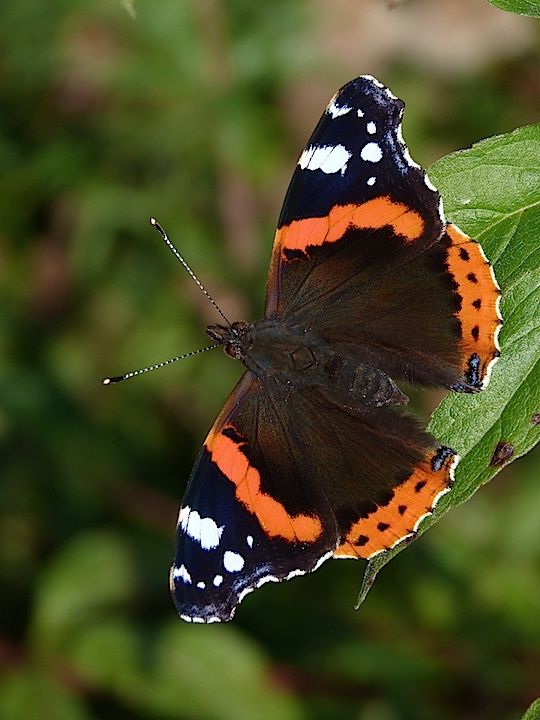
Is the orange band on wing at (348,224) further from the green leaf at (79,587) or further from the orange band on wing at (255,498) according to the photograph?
the green leaf at (79,587)

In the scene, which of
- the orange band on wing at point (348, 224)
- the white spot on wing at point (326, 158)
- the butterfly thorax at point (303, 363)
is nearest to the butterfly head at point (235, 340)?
the butterfly thorax at point (303, 363)

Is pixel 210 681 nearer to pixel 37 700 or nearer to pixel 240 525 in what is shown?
pixel 37 700

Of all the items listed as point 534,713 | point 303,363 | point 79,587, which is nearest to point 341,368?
point 303,363

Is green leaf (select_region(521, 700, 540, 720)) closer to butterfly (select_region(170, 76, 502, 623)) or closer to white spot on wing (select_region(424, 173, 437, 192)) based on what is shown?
butterfly (select_region(170, 76, 502, 623))

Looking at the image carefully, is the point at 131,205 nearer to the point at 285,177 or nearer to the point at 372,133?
the point at 285,177

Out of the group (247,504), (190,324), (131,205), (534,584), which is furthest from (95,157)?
(247,504)

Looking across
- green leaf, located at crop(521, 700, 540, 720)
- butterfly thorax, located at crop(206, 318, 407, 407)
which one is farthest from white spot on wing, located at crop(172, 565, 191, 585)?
green leaf, located at crop(521, 700, 540, 720)
